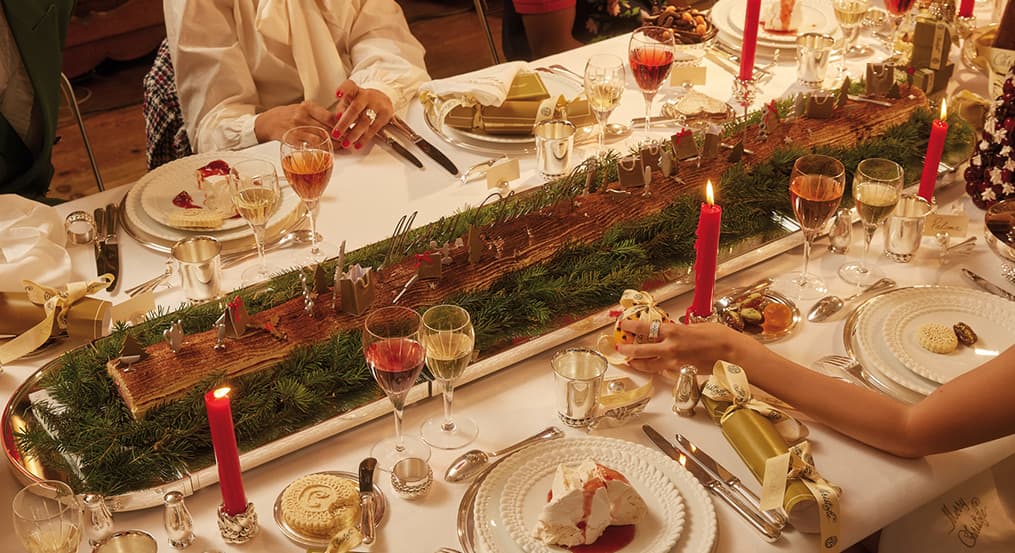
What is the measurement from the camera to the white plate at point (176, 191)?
1.84m

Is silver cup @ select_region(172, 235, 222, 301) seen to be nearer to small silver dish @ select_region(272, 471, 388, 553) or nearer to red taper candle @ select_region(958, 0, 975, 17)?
small silver dish @ select_region(272, 471, 388, 553)

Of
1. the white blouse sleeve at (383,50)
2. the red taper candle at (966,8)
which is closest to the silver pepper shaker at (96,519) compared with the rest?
the white blouse sleeve at (383,50)

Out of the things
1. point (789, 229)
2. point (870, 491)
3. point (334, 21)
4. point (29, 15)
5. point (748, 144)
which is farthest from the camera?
point (334, 21)

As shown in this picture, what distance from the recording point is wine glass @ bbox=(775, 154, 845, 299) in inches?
63.6

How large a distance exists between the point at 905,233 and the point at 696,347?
560 mm

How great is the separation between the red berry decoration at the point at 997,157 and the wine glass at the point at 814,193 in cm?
40

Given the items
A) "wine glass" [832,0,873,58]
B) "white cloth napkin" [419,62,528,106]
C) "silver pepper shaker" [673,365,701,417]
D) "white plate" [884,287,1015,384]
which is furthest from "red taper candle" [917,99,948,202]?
"white cloth napkin" [419,62,528,106]

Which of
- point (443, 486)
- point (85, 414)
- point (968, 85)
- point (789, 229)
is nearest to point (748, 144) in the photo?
point (789, 229)

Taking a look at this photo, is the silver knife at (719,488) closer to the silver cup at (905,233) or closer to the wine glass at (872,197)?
the wine glass at (872,197)

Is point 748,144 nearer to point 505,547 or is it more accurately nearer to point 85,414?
point 505,547

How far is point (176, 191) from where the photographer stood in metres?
1.92

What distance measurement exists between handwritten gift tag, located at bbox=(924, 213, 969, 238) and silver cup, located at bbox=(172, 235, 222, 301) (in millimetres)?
1266

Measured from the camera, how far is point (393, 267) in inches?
63.9

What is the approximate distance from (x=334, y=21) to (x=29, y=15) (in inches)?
28.9
